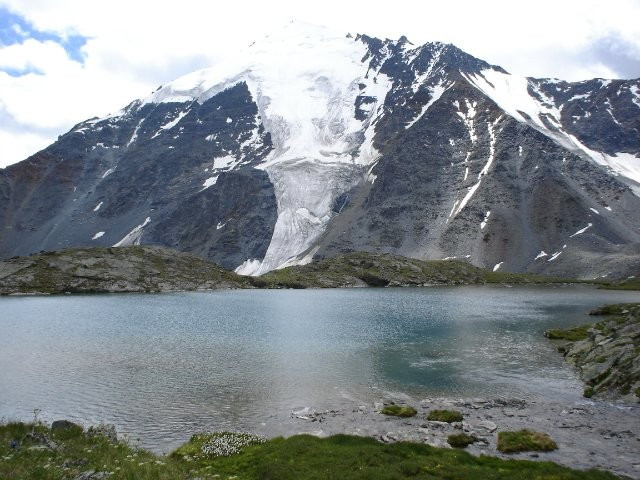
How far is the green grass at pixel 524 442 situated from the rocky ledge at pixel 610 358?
533 inches

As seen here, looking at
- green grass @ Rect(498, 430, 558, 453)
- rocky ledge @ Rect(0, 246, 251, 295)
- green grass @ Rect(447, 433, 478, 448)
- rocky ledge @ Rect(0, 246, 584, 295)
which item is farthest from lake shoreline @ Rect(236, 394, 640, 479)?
rocky ledge @ Rect(0, 246, 251, 295)

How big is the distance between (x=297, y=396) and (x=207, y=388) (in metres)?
7.84

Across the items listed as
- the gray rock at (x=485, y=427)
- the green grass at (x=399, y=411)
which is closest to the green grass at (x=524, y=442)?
the gray rock at (x=485, y=427)

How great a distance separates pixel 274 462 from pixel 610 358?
3486 cm

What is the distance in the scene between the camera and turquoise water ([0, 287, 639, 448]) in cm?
3634

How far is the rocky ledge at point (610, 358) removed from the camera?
127ft

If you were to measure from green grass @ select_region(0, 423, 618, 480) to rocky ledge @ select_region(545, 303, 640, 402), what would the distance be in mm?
19052

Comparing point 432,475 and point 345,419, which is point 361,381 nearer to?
point 345,419

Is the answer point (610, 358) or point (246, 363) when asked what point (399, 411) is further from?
point (610, 358)

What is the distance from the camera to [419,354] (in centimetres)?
5619

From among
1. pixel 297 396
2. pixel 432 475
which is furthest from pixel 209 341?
pixel 432 475

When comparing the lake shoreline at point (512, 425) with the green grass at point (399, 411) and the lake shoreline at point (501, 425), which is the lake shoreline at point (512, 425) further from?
the green grass at point (399, 411)

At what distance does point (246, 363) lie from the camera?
50.6 metres

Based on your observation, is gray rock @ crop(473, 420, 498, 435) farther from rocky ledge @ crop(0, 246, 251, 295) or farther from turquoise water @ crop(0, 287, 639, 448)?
rocky ledge @ crop(0, 246, 251, 295)
